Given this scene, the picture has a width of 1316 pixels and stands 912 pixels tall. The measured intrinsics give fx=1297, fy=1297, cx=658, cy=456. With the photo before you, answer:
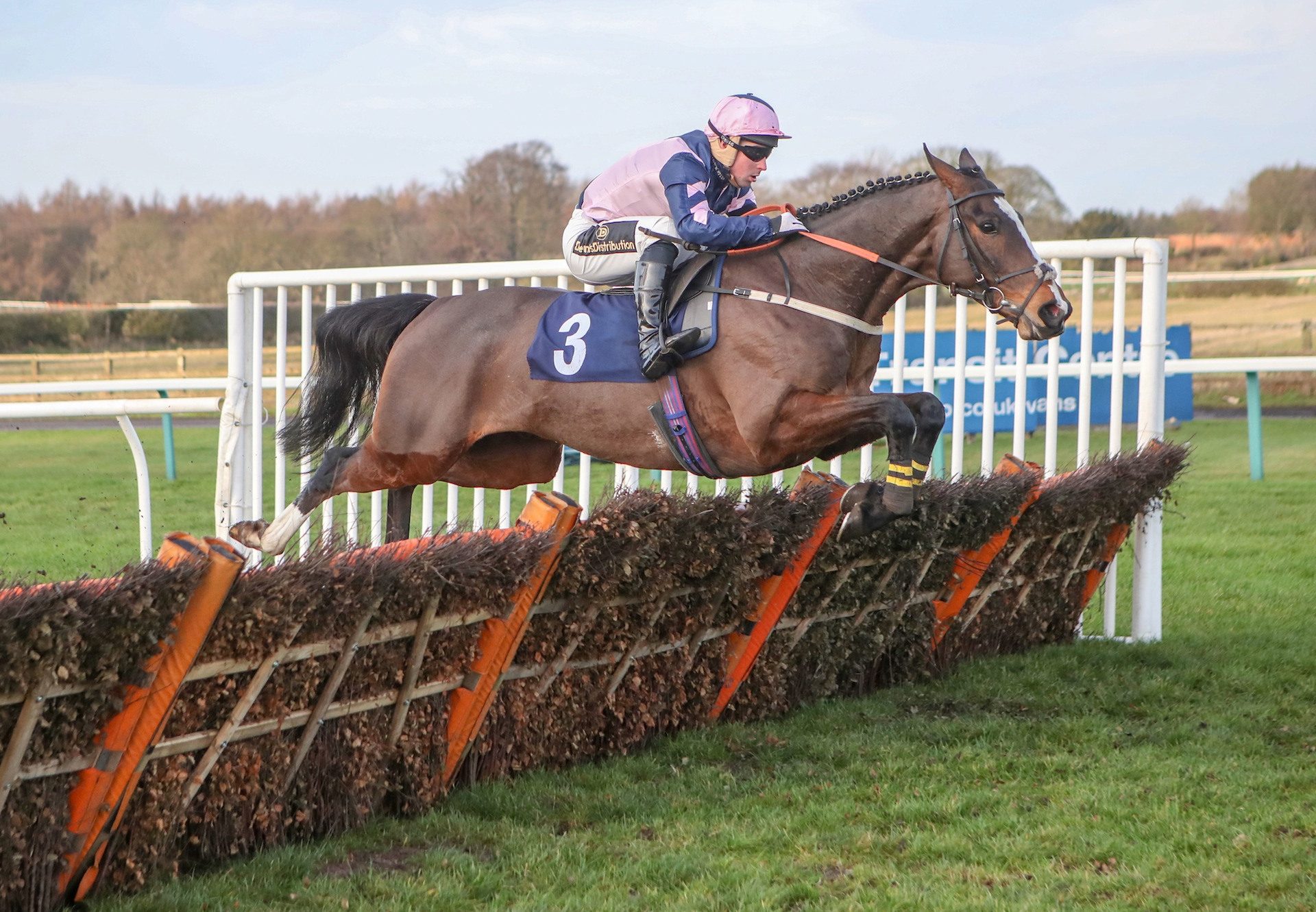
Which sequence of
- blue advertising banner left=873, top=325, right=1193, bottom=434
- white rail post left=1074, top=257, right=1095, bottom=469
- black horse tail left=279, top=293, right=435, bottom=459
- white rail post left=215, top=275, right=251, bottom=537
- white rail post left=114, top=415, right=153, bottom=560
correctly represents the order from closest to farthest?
black horse tail left=279, top=293, right=435, bottom=459
white rail post left=114, top=415, right=153, bottom=560
white rail post left=1074, top=257, right=1095, bottom=469
white rail post left=215, top=275, right=251, bottom=537
blue advertising banner left=873, top=325, right=1193, bottom=434

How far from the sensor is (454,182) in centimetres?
2223

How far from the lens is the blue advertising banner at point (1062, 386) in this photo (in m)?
12.4

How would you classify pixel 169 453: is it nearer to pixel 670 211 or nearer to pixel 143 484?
pixel 143 484

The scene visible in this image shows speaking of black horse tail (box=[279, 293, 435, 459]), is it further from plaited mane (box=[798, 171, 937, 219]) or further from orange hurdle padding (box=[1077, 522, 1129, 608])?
orange hurdle padding (box=[1077, 522, 1129, 608])

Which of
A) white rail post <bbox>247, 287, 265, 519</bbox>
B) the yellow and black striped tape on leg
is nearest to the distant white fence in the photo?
white rail post <bbox>247, 287, 265, 519</bbox>

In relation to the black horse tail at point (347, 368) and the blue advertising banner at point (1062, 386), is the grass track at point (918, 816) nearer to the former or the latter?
the black horse tail at point (347, 368)

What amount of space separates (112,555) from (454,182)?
54.4ft

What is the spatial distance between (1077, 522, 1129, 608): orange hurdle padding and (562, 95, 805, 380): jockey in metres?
2.00

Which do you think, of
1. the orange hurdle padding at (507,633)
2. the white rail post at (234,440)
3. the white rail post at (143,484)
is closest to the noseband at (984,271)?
the orange hurdle padding at (507,633)

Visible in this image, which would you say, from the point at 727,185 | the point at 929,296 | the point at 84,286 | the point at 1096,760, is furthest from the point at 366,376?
the point at 84,286

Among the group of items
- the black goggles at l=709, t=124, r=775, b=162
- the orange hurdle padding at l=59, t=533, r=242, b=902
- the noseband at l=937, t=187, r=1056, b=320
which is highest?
the black goggles at l=709, t=124, r=775, b=162

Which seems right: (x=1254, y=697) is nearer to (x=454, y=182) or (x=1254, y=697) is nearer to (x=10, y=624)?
(x=10, y=624)

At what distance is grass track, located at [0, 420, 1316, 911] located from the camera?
2.62 metres

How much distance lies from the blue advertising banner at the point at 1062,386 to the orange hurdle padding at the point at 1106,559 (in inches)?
277
